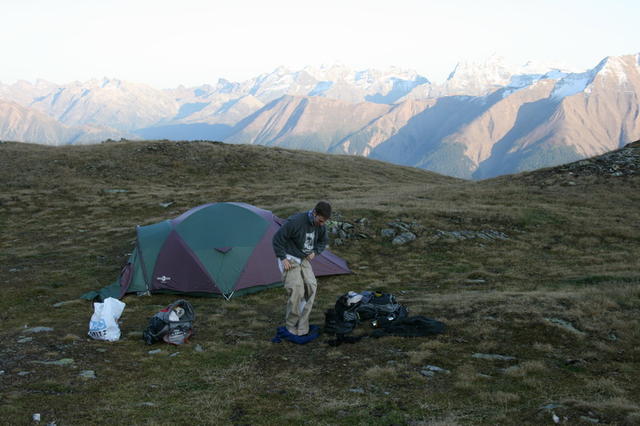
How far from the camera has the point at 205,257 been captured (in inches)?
640

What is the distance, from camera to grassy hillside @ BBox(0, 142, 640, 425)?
7.96 m

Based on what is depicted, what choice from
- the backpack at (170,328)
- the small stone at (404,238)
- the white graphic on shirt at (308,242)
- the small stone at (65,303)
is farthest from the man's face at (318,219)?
the small stone at (404,238)

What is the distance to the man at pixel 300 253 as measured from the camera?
443 inches

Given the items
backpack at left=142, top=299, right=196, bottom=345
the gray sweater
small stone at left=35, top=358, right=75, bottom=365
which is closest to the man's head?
the gray sweater

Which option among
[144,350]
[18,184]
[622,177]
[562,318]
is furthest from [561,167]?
[18,184]

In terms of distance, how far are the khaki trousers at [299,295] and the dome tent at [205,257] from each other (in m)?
4.72

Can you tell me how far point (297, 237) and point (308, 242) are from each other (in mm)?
318

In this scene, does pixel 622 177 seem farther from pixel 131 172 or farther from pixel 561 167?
pixel 131 172

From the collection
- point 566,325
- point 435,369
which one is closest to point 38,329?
point 435,369

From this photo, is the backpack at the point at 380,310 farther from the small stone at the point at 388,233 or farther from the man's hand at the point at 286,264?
the small stone at the point at 388,233

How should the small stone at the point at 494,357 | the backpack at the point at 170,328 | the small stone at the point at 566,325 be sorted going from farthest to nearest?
the backpack at the point at 170,328, the small stone at the point at 566,325, the small stone at the point at 494,357

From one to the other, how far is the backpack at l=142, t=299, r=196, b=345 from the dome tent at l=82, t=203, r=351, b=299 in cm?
386

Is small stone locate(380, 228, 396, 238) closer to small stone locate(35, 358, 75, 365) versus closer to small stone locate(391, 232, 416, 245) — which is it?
small stone locate(391, 232, 416, 245)

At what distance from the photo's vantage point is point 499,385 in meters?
8.66
